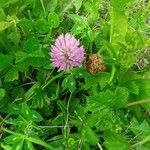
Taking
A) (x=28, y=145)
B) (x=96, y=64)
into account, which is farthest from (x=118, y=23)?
(x=28, y=145)

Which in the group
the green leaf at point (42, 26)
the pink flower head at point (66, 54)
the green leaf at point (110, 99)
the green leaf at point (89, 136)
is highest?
the green leaf at point (42, 26)

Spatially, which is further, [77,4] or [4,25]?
[77,4]

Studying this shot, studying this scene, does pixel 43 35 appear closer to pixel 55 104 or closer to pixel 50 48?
pixel 50 48

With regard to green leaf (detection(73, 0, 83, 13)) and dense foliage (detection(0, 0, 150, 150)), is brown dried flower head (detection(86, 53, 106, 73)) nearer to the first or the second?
dense foliage (detection(0, 0, 150, 150))

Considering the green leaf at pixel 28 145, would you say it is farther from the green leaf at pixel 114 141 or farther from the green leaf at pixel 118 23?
the green leaf at pixel 118 23

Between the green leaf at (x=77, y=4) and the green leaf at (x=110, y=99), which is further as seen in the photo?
the green leaf at (x=77, y=4)

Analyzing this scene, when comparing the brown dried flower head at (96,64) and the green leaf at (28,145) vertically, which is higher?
the brown dried flower head at (96,64)

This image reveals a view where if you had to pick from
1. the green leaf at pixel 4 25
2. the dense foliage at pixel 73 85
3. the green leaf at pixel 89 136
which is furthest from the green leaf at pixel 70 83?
the green leaf at pixel 4 25

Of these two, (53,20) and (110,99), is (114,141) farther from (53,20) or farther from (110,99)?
(53,20)
